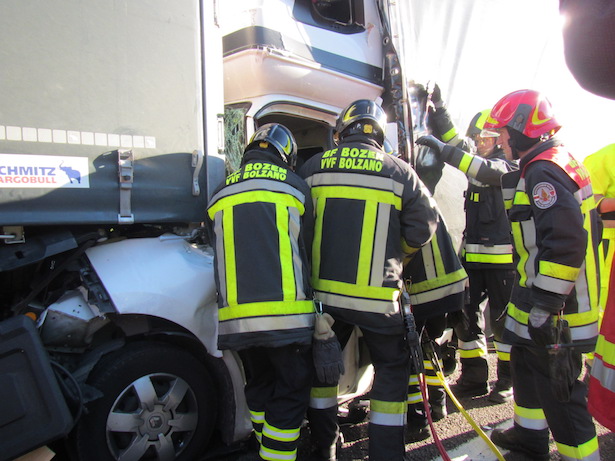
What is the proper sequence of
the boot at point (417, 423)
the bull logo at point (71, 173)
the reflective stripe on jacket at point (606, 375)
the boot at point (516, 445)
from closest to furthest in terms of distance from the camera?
the reflective stripe on jacket at point (606, 375)
the bull logo at point (71, 173)
the boot at point (516, 445)
the boot at point (417, 423)

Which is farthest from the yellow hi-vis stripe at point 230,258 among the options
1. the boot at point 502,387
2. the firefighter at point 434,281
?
the boot at point 502,387

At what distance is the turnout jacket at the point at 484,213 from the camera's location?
3.48 metres

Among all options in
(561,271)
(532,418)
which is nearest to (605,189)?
(561,271)

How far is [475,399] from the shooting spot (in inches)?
140

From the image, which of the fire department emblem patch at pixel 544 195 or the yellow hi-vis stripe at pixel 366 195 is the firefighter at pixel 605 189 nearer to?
the fire department emblem patch at pixel 544 195

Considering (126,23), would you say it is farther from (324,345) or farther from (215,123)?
(324,345)

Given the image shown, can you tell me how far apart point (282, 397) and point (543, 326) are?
1.32 m

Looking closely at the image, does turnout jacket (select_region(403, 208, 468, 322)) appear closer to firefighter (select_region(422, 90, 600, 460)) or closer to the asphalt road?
firefighter (select_region(422, 90, 600, 460))

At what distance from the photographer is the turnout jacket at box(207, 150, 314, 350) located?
84.1 inches

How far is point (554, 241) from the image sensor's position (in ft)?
7.20

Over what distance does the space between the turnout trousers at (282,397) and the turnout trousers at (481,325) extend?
167cm

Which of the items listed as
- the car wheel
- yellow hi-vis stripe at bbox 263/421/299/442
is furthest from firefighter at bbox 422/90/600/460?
the car wheel

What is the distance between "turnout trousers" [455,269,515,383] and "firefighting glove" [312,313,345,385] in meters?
1.63

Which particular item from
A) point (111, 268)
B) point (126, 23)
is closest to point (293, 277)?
point (111, 268)
